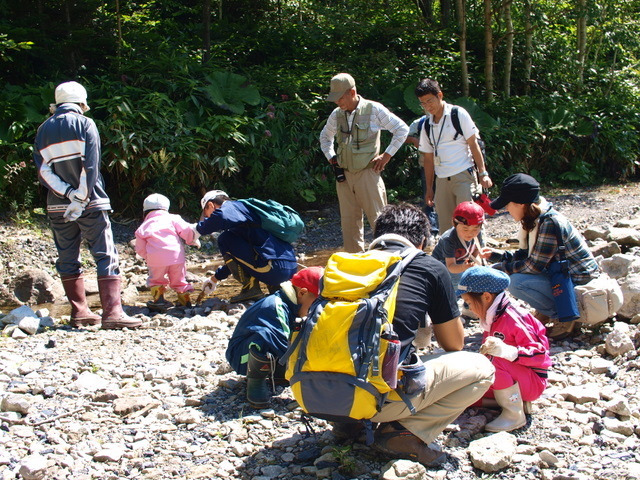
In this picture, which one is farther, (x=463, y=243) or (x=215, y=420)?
(x=463, y=243)

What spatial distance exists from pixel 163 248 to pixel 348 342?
360 cm

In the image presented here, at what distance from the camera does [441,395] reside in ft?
10.4

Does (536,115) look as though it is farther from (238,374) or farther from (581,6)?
(238,374)

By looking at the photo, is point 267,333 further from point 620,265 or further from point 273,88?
point 273,88

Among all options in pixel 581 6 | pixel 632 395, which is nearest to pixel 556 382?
pixel 632 395

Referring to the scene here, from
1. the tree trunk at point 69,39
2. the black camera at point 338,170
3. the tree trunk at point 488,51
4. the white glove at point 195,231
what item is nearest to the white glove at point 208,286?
the white glove at point 195,231

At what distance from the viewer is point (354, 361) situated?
286 cm

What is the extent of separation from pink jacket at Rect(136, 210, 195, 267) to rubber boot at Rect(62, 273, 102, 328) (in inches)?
26.0

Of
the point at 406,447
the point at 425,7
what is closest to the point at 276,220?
the point at 406,447

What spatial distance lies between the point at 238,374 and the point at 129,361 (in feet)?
3.37

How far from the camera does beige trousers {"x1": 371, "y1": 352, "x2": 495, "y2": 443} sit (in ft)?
10.2

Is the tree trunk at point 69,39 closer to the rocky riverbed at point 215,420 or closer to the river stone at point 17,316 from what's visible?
the river stone at point 17,316

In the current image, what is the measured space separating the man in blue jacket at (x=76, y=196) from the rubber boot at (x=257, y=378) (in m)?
2.10

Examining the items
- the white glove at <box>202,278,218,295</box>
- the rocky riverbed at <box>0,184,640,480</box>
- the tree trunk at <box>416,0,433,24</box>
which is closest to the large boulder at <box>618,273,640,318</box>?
the rocky riverbed at <box>0,184,640,480</box>
